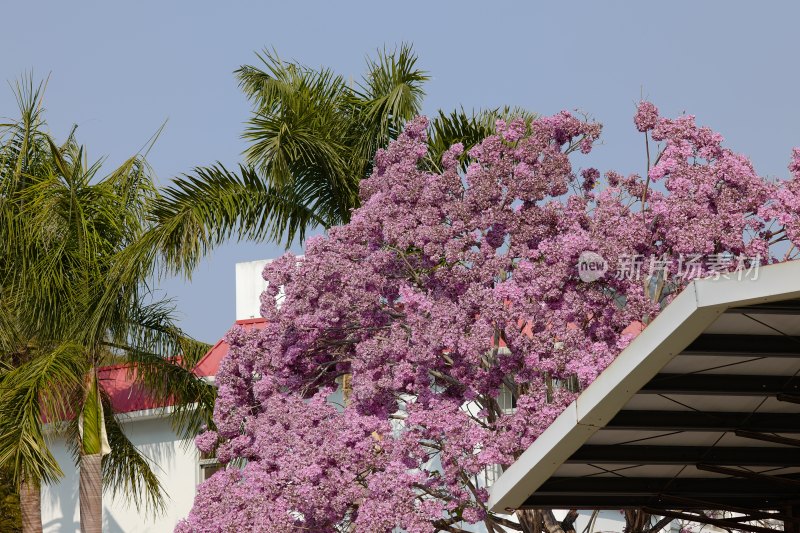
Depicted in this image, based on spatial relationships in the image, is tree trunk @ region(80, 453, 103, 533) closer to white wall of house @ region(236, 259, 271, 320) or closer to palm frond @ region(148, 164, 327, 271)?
palm frond @ region(148, 164, 327, 271)

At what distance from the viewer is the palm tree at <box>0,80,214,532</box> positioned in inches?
707

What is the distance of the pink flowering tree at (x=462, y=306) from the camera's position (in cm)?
1488

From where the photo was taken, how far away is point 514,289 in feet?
49.7

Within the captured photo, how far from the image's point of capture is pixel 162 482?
2631 cm

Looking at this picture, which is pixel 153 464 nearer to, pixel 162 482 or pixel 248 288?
pixel 162 482

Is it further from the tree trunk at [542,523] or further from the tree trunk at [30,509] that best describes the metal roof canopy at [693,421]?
the tree trunk at [30,509]

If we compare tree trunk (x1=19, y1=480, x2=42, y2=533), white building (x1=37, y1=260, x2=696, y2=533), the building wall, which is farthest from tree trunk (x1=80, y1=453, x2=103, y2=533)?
the building wall

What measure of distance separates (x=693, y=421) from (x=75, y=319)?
1063 cm

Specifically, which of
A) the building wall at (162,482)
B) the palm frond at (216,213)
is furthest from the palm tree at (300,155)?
the building wall at (162,482)

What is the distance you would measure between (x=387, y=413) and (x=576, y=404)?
6475mm

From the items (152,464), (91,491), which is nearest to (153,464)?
(152,464)

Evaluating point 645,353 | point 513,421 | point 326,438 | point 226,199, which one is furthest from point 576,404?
point 226,199

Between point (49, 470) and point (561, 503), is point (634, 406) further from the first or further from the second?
point (49, 470)

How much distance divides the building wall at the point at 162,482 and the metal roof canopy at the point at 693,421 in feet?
45.1
